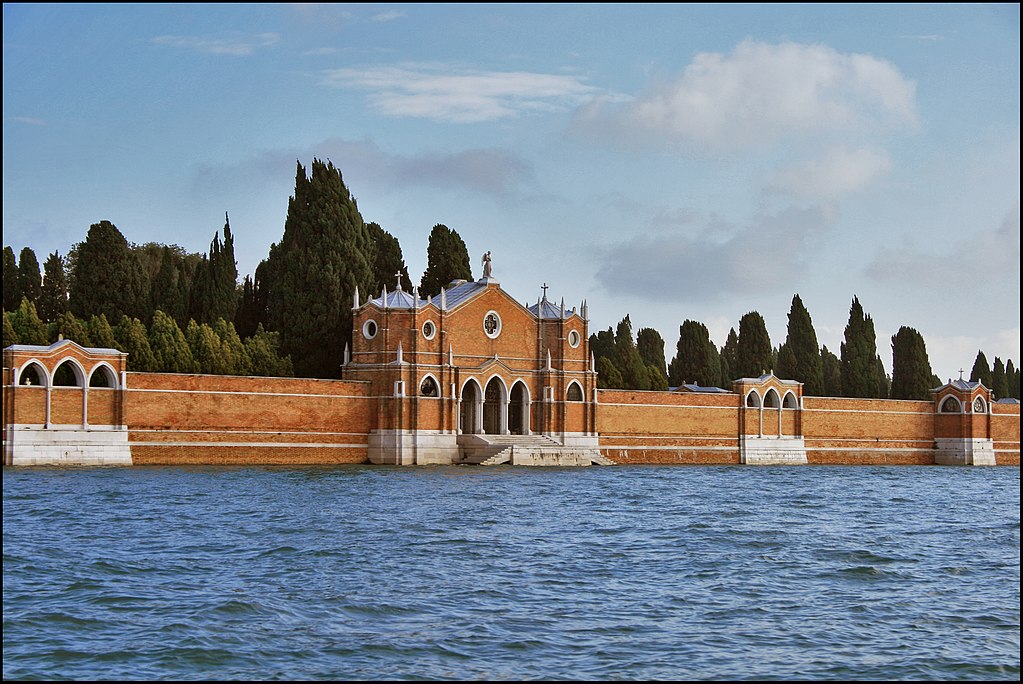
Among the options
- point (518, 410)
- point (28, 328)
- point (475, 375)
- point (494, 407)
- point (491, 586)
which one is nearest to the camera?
point (491, 586)

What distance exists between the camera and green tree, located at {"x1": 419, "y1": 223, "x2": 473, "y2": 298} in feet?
152

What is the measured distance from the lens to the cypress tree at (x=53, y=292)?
4261cm

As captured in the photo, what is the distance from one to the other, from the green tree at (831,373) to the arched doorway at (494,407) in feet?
64.5

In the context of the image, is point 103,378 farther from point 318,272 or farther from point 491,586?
point 491,586

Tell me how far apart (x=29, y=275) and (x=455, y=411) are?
600 inches

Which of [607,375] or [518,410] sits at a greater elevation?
[607,375]

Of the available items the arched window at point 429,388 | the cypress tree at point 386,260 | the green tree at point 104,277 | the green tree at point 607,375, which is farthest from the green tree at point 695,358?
the green tree at point 104,277

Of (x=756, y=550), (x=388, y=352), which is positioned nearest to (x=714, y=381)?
(x=388, y=352)

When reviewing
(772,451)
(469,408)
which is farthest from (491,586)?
(772,451)

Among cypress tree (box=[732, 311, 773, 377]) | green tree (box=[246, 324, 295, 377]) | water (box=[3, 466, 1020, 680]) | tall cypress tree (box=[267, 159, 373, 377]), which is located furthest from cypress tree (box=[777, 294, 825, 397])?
water (box=[3, 466, 1020, 680])

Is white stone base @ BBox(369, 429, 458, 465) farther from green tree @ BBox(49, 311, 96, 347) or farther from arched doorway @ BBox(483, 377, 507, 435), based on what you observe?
green tree @ BBox(49, 311, 96, 347)

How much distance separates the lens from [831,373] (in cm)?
6259

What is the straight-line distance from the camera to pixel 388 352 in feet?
120

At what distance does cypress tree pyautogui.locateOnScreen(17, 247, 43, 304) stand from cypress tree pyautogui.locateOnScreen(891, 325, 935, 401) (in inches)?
1296
